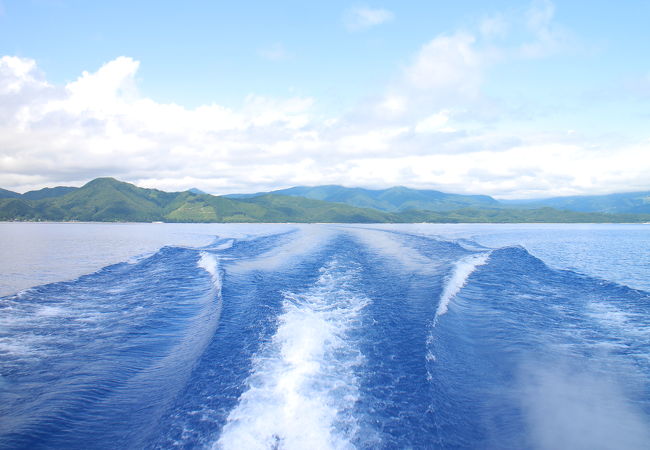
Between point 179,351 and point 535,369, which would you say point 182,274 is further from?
point 535,369

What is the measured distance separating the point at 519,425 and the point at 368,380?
13.4 ft

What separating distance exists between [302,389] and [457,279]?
17.3 meters

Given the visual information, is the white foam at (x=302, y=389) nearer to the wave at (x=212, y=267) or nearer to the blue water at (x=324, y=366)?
the blue water at (x=324, y=366)

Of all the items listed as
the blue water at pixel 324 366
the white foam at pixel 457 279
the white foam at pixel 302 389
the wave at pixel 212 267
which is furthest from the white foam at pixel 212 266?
the white foam at pixel 457 279

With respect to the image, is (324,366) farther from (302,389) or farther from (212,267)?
(212,267)

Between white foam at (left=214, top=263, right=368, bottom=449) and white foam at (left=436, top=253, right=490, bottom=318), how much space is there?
485 centimetres

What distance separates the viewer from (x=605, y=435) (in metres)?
8.62

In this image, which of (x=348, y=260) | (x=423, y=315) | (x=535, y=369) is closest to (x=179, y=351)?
(x=423, y=315)

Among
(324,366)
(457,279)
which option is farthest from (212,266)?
(324,366)

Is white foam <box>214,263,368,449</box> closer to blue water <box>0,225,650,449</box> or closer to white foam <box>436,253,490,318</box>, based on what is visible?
blue water <box>0,225,650,449</box>

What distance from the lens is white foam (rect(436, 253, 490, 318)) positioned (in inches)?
715

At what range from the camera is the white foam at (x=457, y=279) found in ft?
59.6

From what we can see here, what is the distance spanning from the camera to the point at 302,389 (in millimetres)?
10078

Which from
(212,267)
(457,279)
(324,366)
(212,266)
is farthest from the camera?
(212,266)
